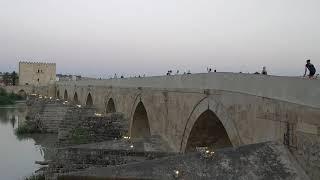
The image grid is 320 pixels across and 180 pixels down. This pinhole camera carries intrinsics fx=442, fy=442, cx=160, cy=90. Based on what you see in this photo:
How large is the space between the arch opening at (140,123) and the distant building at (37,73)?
41027 millimetres

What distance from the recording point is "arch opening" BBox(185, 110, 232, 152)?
28.2 ft

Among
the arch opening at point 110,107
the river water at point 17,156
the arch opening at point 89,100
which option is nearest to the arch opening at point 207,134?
the river water at point 17,156

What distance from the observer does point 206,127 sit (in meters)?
8.95

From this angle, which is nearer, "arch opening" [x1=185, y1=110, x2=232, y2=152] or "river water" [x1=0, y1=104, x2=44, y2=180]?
"arch opening" [x1=185, y1=110, x2=232, y2=152]

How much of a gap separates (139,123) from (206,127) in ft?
18.4

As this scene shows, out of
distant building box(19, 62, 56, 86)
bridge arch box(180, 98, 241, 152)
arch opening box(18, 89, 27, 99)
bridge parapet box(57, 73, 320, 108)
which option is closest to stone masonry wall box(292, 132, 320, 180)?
bridge parapet box(57, 73, 320, 108)

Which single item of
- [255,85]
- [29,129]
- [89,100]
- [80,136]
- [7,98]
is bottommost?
[29,129]

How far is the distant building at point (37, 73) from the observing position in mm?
53344

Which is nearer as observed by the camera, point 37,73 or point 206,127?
point 206,127

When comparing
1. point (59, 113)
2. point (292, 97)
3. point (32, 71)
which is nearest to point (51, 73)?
point (32, 71)

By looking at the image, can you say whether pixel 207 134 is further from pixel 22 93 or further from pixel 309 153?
pixel 22 93

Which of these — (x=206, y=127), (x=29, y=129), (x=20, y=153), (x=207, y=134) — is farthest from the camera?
(x=29, y=129)

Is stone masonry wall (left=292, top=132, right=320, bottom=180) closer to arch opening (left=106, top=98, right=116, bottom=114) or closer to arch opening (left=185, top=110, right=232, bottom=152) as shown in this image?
arch opening (left=185, top=110, right=232, bottom=152)

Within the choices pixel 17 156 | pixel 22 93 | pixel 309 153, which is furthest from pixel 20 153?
pixel 22 93
